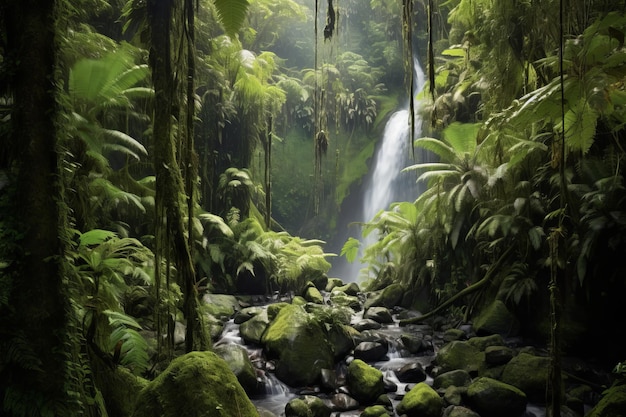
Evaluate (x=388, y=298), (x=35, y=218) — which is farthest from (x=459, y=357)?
(x=35, y=218)

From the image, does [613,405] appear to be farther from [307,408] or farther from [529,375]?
[307,408]

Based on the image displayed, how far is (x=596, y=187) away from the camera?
19.5 feet

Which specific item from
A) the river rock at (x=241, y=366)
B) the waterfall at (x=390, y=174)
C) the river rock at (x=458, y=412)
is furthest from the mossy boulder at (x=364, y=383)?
the waterfall at (x=390, y=174)

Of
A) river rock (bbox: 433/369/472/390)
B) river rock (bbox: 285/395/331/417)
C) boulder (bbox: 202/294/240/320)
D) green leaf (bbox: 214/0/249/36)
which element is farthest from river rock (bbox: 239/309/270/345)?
green leaf (bbox: 214/0/249/36)

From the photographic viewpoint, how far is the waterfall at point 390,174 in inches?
577

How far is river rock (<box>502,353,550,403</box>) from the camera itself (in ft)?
16.6

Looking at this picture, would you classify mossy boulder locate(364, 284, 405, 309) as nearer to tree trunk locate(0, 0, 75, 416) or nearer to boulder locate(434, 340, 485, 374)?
boulder locate(434, 340, 485, 374)

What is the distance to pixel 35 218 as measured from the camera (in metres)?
2.15

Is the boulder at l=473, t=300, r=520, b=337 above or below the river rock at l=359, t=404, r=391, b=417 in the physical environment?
above

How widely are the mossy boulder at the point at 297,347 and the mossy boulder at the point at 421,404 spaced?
130 cm

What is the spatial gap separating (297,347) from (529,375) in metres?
3.04

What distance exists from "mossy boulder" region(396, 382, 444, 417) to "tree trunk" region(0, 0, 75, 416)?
4.04 m

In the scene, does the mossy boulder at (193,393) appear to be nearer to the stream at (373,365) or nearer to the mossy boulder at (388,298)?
the stream at (373,365)

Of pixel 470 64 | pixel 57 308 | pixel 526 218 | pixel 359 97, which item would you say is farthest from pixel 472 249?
Answer: pixel 359 97
